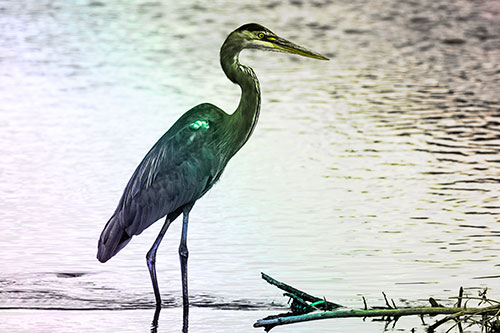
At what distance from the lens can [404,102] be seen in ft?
46.9

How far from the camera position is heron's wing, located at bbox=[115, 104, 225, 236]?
7684 millimetres

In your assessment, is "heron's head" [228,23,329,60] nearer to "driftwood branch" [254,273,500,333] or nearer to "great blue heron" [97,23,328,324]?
"great blue heron" [97,23,328,324]

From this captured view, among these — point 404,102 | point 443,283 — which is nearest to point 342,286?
point 443,283

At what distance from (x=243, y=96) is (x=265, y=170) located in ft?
11.3

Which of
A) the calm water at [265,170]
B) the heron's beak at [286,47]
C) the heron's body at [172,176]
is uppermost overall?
the heron's beak at [286,47]

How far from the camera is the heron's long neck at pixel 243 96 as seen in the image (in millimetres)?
7781

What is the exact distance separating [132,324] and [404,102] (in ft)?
25.2

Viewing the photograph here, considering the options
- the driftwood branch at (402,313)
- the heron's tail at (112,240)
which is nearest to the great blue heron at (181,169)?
the heron's tail at (112,240)

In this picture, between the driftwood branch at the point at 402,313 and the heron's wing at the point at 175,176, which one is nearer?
the driftwood branch at the point at 402,313

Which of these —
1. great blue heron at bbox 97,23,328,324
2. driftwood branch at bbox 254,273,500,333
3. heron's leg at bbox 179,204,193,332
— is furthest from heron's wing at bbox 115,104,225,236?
driftwood branch at bbox 254,273,500,333

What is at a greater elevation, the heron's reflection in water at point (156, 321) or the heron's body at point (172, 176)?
the heron's body at point (172, 176)

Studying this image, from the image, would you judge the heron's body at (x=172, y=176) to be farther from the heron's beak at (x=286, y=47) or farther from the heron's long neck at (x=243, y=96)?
the heron's beak at (x=286, y=47)

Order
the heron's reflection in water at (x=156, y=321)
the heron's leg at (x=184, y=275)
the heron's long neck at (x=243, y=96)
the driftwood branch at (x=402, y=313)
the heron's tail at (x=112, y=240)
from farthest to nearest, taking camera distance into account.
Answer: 1. the heron's long neck at (x=243, y=96)
2. the heron's tail at (x=112, y=240)
3. the heron's leg at (x=184, y=275)
4. the heron's reflection in water at (x=156, y=321)
5. the driftwood branch at (x=402, y=313)

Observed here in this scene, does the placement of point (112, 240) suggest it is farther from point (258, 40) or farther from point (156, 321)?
point (258, 40)
